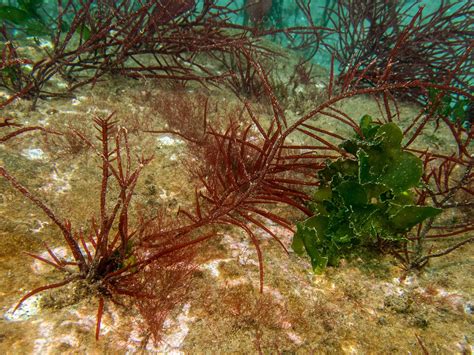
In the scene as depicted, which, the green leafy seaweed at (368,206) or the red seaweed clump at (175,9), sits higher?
the red seaweed clump at (175,9)

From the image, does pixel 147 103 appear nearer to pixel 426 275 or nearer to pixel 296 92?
pixel 296 92

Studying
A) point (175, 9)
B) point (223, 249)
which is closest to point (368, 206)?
point (223, 249)

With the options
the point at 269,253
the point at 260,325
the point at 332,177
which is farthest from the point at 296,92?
the point at 260,325

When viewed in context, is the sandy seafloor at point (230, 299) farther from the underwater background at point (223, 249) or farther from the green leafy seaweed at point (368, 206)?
the green leafy seaweed at point (368, 206)

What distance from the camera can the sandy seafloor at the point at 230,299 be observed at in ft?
4.75

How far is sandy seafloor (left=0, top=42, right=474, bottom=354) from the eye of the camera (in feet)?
4.75

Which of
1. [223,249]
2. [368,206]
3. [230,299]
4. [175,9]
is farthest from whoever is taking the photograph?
[175,9]

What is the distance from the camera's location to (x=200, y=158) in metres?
2.80

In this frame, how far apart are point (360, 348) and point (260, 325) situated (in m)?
0.52

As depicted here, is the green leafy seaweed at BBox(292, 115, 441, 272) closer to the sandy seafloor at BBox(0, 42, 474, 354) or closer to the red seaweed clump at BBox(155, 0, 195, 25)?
the sandy seafloor at BBox(0, 42, 474, 354)

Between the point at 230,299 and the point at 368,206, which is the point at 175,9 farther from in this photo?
the point at 230,299

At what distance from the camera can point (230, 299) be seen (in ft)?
5.50

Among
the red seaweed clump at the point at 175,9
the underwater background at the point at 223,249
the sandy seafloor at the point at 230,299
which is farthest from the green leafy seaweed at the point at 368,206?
the red seaweed clump at the point at 175,9

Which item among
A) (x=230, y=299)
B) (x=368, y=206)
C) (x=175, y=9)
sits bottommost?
(x=230, y=299)
